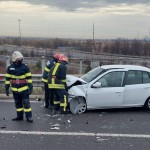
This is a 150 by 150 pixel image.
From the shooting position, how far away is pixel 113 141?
20.6 ft

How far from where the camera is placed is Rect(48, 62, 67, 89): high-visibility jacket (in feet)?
27.8

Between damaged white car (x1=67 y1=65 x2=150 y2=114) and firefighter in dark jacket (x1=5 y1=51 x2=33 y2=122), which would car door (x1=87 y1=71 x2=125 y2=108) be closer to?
damaged white car (x1=67 y1=65 x2=150 y2=114)

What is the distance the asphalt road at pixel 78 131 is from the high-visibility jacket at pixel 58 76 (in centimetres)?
81

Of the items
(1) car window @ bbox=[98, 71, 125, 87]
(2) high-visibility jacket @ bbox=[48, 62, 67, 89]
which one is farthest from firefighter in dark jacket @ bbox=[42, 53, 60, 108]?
(1) car window @ bbox=[98, 71, 125, 87]

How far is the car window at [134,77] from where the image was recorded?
8.96m

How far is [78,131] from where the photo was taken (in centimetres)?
695

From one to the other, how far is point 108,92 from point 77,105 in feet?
3.02

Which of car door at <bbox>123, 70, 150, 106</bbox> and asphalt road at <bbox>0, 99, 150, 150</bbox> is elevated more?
car door at <bbox>123, 70, 150, 106</bbox>

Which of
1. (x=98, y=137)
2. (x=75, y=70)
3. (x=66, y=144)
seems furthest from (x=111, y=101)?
(x=75, y=70)

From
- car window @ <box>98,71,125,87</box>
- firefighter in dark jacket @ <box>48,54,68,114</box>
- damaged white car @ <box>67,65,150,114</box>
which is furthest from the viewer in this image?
car window @ <box>98,71,125,87</box>

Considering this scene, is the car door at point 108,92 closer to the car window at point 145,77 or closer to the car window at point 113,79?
the car window at point 113,79

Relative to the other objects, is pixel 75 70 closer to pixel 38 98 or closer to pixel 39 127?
pixel 38 98

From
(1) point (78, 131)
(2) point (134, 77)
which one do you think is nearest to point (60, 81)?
(1) point (78, 131)

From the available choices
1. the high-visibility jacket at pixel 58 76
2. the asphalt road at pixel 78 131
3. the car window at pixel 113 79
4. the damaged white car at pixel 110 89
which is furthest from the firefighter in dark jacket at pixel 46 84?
the car window at pixel 113 79
